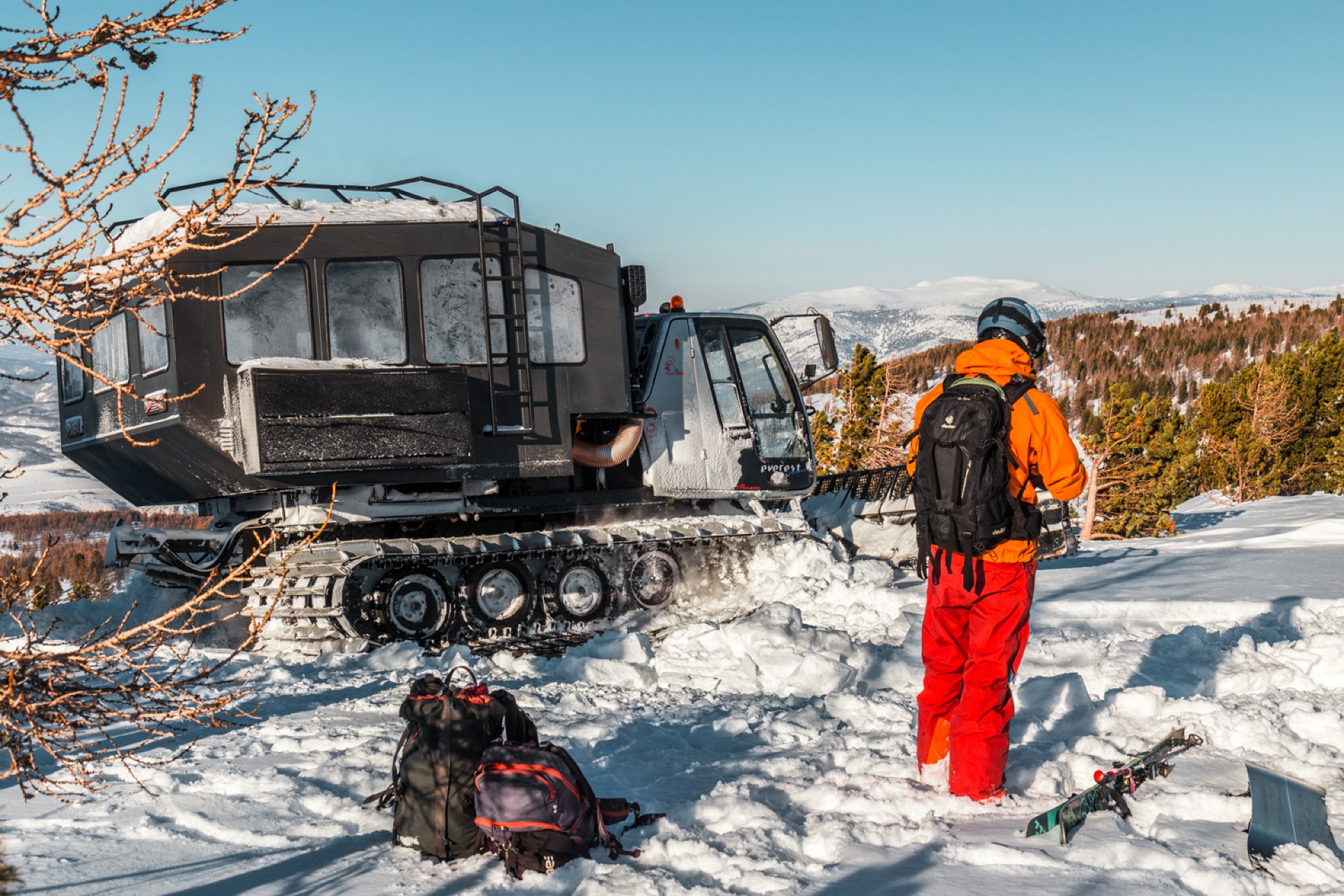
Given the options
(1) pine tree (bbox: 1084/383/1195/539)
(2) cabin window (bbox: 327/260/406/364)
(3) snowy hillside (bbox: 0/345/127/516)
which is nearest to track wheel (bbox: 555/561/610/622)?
(2) cabin window (bbox: 327/260/406/364)

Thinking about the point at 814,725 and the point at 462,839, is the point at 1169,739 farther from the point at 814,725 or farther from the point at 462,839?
the point at 462,839

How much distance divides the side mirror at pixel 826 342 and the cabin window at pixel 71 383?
6.35 meters

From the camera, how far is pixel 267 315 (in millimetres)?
7590

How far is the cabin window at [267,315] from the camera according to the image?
747 centimetres

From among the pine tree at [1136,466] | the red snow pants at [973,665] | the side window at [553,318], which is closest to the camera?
the red snow pants at [973,665]

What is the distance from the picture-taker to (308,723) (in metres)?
5.15

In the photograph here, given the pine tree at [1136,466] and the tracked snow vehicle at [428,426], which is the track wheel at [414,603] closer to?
the tracked snow vehicle at [428,426]

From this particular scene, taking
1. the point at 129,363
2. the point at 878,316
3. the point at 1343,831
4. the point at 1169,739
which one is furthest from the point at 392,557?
the point at 878,316

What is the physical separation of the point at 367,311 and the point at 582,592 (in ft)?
10.1

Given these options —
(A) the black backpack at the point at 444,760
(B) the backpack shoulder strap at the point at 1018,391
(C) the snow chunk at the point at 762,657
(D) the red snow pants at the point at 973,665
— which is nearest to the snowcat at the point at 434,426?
(C) the snow chunk at the point at 762,657

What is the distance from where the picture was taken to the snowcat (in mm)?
7422

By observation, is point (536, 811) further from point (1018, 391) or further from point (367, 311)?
point (367, 311)

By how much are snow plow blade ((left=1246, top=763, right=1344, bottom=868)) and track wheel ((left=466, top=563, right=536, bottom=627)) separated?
6069 millimetres

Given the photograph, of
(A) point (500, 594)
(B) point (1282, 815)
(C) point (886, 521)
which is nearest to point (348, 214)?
(A) point (500, 594)
